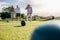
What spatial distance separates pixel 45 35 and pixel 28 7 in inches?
1060

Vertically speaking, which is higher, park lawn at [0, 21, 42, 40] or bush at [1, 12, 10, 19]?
park lawn at [0, 21, 42, 40]

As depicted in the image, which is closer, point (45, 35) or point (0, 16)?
point (45, 35)

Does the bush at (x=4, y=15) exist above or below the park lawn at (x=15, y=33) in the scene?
below

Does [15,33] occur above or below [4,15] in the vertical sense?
above

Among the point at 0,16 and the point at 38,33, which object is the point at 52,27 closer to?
the point at 38,33

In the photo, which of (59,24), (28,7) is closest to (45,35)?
(59,24)

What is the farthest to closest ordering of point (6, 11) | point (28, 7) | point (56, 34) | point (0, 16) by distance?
point (6, 11)
point (0, 16)
point (28, 7)
point (56, 34)

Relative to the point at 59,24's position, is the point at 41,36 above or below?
below

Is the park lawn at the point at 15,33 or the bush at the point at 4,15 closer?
the park lawn at the point at 15,33

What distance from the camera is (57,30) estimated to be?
475 centimetres

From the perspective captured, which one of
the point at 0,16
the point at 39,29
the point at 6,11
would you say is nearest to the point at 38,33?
the point at 39,29

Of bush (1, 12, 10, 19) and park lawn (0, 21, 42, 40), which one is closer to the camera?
park lawn (0, 21, 42, 40)

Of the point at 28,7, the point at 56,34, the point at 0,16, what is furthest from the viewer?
the point at 0,16

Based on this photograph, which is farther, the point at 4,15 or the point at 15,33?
the point at 4,15
